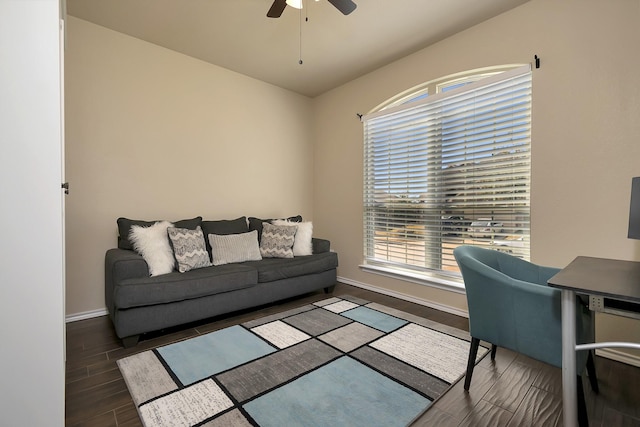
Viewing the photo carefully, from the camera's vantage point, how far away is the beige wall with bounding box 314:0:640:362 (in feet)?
6.69

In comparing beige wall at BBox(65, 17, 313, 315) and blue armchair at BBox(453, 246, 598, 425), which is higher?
beige wall at BBox(65, 17, 313, 315)

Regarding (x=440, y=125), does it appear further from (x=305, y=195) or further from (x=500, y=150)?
(x=305, y=195)

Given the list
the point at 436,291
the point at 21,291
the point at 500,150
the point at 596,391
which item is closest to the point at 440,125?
the point at 500,150

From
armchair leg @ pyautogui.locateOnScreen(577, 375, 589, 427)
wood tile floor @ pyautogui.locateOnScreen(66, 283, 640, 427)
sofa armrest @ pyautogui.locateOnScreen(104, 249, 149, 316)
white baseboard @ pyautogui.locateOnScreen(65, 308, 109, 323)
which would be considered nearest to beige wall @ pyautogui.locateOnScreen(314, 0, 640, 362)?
wood tile floor @ pyautogui.locateOnScreen(66, 283, 640, 427)

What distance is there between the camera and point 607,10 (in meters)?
2.09

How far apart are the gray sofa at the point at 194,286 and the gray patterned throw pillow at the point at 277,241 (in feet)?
0.41

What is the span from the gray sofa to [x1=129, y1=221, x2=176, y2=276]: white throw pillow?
85 millimetres

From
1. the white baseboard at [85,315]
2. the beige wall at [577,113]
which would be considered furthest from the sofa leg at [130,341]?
the beige wall at [577,113]

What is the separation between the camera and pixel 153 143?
127 inches

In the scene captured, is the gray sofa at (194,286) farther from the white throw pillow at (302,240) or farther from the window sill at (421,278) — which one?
the window sill at (421,278)

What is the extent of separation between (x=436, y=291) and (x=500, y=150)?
1.55 meters

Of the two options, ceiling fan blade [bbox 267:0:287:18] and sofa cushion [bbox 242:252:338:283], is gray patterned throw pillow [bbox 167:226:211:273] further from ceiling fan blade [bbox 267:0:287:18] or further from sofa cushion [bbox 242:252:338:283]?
ceiling fan blade [bbox 267:0:287:18]

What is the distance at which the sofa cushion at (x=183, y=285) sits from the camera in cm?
221

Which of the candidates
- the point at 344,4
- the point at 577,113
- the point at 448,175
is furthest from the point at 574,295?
the point at 344,4
